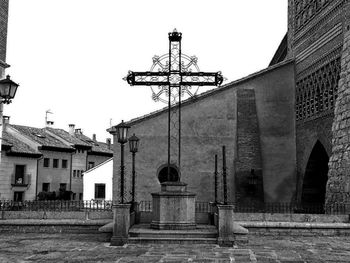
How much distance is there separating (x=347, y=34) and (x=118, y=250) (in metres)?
11.4

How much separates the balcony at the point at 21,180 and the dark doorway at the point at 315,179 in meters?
25.5

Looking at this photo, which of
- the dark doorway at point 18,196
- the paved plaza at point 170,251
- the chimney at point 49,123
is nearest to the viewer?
the paved plaza at point 170,251

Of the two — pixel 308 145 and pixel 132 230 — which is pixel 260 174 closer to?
pixel 308 145

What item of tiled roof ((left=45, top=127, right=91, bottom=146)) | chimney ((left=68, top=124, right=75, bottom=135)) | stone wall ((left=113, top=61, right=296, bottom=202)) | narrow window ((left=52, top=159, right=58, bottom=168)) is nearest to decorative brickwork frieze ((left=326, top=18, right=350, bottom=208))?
stone wall ((left=113, top=61, right=296, bottom=202))

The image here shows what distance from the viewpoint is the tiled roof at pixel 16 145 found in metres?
37.2

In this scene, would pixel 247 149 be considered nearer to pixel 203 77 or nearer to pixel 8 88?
pixel 203 77

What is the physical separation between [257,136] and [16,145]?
24.4 meters

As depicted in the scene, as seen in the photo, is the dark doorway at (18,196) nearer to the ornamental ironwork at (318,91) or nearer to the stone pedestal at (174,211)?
the ornamental ironwork at (318,91)

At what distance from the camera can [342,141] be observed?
15781mm

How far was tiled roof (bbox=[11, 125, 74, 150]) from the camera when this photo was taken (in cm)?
4188

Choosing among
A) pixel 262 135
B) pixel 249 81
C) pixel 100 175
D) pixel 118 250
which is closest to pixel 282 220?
pixel 118 250

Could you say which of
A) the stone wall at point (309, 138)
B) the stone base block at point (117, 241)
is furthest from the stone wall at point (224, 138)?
the stone base block at point (117, 241)

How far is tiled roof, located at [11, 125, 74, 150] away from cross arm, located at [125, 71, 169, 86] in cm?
2830

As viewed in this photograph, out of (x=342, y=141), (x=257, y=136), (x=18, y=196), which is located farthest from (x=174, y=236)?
(x=18, y=196)
